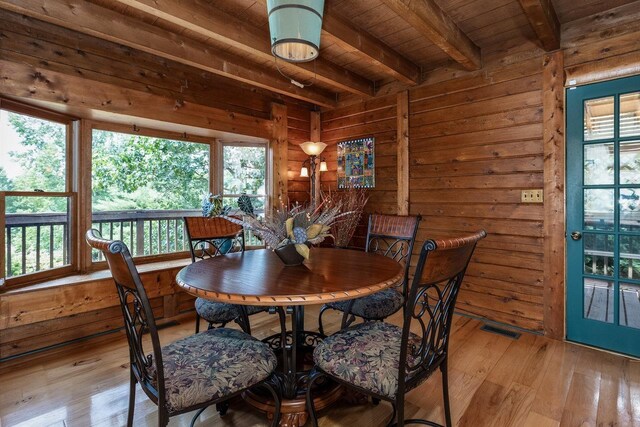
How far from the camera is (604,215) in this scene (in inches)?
94.7

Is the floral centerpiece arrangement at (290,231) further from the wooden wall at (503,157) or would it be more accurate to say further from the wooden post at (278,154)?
the wooden post at (278,154)

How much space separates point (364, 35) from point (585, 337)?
9.88ft

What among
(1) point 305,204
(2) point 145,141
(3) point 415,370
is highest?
(2) point 145,141

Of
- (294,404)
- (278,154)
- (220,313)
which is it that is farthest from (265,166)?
(294,404)

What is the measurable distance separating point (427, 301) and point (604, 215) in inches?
84.6

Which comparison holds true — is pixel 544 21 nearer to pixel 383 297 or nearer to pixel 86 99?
pixel 383 297

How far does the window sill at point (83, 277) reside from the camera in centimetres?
229

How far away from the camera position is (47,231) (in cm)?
261

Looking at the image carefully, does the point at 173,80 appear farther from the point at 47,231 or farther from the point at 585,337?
the point at 585,337

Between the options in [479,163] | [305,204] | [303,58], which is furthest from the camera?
[305,204]

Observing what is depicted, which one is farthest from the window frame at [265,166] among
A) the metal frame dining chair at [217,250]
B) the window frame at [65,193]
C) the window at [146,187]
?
the window frame at [65,193]

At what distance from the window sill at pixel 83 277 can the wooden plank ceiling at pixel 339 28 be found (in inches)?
73.4

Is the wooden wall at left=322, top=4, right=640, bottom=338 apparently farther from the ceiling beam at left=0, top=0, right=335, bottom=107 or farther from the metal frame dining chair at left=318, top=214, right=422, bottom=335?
the ceiling beam at left=0, top=0, right=335, bottom=107

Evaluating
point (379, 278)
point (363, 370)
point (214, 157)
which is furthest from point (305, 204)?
point (363, 370)
